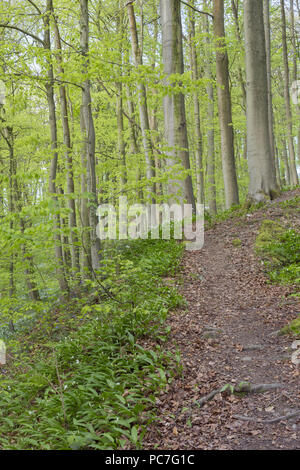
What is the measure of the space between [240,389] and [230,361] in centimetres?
67

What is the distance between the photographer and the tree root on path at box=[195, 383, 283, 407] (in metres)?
3.87

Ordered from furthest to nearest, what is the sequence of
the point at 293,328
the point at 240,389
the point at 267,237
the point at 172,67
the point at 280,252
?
1. the point at 172,67
2. the point at 267,237
3. the point at 280,252
4. the point at 293,328
5. the point at 240,389

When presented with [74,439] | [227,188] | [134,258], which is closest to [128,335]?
[74,439]

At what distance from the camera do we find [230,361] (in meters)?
4.61

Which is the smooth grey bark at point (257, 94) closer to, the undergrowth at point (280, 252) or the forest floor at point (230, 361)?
the undergrowth at point (280, 252)

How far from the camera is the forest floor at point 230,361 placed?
331cm

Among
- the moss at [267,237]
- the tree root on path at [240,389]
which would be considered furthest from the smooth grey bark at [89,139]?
the moss at [267,237]

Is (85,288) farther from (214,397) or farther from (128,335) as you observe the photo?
(214,397)

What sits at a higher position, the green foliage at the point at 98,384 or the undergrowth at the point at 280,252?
the undergrowth at the point at 280,252

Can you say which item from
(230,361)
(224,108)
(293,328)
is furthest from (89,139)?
(224,108)

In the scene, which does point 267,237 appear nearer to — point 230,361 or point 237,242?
point 237,242

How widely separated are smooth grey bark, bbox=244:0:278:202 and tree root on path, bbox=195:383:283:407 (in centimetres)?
737

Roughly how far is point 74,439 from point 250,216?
27.0ft

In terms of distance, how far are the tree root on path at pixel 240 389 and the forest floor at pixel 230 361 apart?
0.05 m
